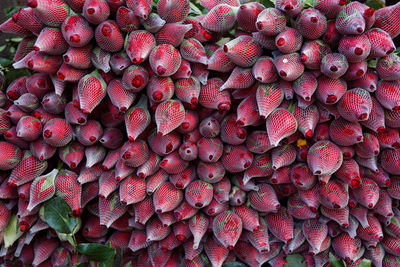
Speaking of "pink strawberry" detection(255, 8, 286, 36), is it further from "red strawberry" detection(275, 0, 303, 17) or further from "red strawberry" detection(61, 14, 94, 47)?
"red strawberry" detection(61, 14, 94, 47)

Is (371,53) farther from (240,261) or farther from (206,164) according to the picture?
(240,261)

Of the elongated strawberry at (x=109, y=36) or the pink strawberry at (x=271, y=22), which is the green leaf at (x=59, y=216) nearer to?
the elongated strawberry at (x=109, y=36)

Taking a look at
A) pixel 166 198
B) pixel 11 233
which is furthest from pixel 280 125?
pixel 11 233

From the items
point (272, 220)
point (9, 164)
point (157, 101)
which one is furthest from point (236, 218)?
point (9, 164)

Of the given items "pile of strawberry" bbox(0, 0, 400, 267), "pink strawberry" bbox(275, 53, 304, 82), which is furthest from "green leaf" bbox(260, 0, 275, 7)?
"pink strawberry" bbox(275, 53, 304, 82)

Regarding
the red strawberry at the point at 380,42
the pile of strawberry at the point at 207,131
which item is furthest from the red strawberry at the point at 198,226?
the red strawberry at the point at 380,42

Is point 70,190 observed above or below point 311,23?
below

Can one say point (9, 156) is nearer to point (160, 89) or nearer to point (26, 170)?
point (26, 170)

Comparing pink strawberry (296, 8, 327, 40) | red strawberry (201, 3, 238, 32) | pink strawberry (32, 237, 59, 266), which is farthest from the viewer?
pink strawberry (32, 237, 59, 266)
